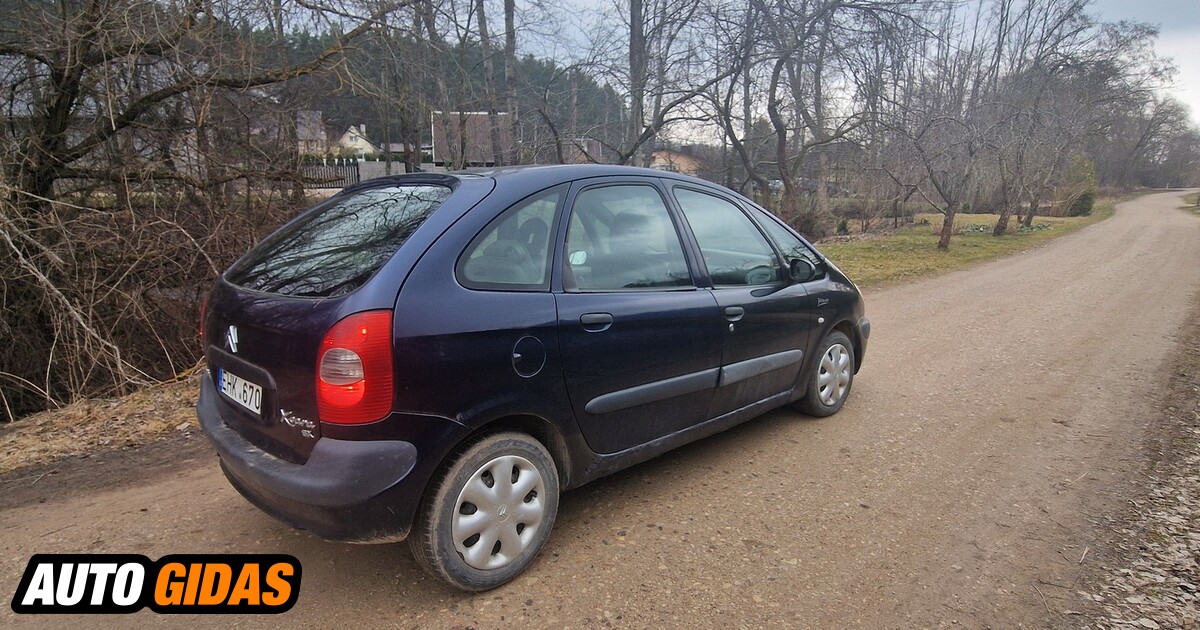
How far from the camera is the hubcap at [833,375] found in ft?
14.2

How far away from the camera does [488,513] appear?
2.47 metres

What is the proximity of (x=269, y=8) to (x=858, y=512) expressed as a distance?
26.2 feet

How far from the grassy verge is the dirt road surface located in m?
6.58

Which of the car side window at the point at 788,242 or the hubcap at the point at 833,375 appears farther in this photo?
the hubcap at the point at 833,375

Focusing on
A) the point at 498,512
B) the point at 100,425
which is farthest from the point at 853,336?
the point at 100,425

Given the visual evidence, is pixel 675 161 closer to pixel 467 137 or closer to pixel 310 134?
pixel 467 137

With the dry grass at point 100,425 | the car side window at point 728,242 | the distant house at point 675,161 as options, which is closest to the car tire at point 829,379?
the car side window at point 728,242

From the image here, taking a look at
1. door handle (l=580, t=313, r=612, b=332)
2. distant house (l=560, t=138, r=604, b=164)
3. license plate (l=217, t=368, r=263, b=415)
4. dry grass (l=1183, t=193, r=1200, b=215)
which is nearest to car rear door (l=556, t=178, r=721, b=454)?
door handle (l=580, t=313, r=612, b=332)

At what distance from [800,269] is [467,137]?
1171cm

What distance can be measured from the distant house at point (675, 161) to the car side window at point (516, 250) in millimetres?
13942

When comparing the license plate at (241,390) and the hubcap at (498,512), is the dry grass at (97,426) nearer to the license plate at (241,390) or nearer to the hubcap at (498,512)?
the license plate at (241,390)

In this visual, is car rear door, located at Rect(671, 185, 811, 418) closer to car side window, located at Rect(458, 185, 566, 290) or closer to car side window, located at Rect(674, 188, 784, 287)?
car side window, located at Rect(674, 188, 784, 287)

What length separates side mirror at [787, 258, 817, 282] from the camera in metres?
3.93

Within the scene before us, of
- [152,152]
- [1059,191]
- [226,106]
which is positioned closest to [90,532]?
[152,152]
